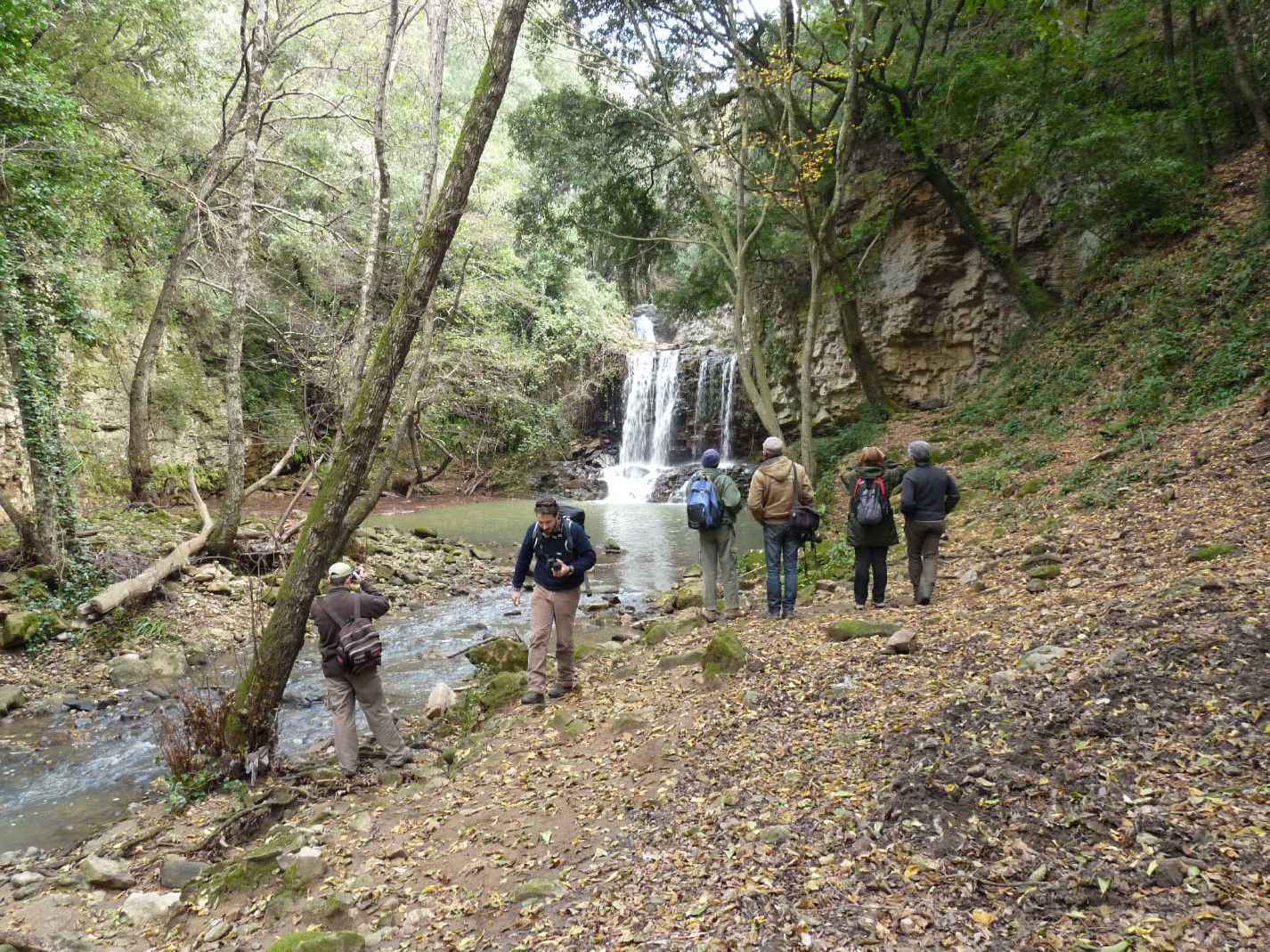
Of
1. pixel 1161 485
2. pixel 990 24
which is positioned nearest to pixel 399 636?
pixel 1161 485

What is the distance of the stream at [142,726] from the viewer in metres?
5.15

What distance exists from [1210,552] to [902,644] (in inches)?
105

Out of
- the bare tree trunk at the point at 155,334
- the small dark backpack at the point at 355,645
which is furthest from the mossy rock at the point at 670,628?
the bare tree trunk at the point at 155,334

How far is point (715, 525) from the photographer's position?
23.1ft

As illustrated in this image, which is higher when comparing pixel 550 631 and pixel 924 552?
pixel 924 552

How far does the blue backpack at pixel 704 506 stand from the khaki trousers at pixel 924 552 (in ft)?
6.37

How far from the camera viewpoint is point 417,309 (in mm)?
5562

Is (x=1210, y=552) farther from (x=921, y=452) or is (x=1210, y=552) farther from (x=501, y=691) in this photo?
(x=501, y=691)

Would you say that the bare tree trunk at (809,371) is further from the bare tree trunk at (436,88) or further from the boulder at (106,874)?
the boulder at (106,874)

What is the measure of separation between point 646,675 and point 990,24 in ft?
53.1

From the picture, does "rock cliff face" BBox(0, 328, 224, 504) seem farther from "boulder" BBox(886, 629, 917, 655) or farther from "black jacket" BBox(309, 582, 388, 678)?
"boulder" BBox(886, 629, 917, 655)

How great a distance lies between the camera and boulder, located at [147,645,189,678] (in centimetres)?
774

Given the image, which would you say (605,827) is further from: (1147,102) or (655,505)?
(655,505)

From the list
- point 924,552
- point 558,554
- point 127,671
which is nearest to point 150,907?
point 558,554
